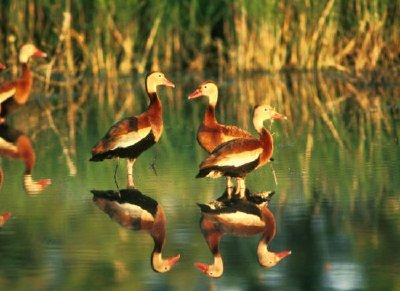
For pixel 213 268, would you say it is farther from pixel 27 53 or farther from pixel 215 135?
pixel 27 53

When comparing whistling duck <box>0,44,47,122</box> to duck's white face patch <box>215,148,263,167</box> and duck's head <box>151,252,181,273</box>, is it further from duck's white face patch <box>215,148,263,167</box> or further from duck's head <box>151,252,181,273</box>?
duck's head <box>151,252,181,273</box>

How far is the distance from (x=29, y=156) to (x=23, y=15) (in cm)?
927

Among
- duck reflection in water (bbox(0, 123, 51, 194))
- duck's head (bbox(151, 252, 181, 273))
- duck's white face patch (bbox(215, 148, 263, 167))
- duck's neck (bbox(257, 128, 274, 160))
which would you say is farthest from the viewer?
duck reflection in water (bbox(0, 123, 51, 194))

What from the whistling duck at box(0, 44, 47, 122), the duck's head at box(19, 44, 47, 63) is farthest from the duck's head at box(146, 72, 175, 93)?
the duck's head at box(19, 44, 47, 63)

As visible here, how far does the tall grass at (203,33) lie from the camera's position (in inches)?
844

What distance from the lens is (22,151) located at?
43.1ft

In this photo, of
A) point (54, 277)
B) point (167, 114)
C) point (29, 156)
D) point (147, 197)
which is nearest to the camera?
point (54, 277)

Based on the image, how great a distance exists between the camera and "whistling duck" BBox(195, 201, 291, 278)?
7.07 m

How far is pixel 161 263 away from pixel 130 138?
3.72 meters

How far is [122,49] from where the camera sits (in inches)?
907

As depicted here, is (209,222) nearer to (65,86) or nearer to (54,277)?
(54,277)

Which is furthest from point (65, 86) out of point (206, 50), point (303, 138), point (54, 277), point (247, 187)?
point (54, 277)

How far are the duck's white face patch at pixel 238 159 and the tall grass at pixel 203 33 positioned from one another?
1150 cm

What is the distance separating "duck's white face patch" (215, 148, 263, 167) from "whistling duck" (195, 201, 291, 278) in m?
0.36
